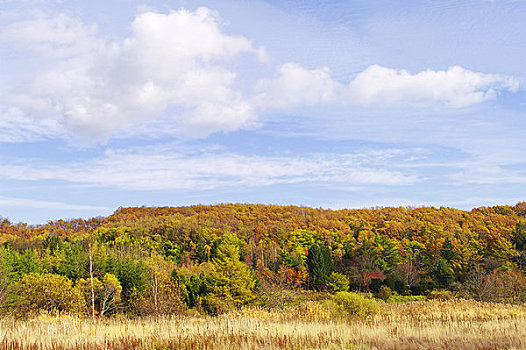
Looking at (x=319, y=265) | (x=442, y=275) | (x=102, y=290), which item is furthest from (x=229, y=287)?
(x=442, y=275)

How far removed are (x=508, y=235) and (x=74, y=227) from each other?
5303 inches

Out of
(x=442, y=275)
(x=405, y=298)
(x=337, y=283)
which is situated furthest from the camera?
(x=337, y=283)

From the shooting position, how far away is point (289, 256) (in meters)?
72.2

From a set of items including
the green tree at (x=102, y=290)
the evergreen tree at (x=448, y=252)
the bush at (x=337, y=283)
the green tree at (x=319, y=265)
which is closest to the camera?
the green tree at (x=102, y=290)

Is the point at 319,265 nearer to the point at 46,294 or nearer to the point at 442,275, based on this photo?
the point at 442,275

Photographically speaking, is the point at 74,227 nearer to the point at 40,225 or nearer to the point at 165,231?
the point at 40,225

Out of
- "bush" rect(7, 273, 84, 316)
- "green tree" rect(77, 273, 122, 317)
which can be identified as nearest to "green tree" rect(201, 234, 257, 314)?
"green tree" rect(77, 273, 122, 317)

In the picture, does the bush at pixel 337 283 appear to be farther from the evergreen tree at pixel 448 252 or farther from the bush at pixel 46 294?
the bush at pixel 46 294

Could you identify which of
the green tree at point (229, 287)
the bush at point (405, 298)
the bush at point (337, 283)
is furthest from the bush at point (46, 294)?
Result: the bush at point (405, 298)

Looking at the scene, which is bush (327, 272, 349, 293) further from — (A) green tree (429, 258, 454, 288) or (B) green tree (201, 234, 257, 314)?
(B) green tree (201, 234, 257, 314)

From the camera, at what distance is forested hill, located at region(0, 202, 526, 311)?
148 ft

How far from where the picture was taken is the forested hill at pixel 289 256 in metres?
45.0

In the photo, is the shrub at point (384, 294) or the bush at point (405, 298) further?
the bush at point (405, 298)

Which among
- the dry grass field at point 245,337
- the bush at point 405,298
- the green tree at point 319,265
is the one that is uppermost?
the dry grass field at point 245,337
